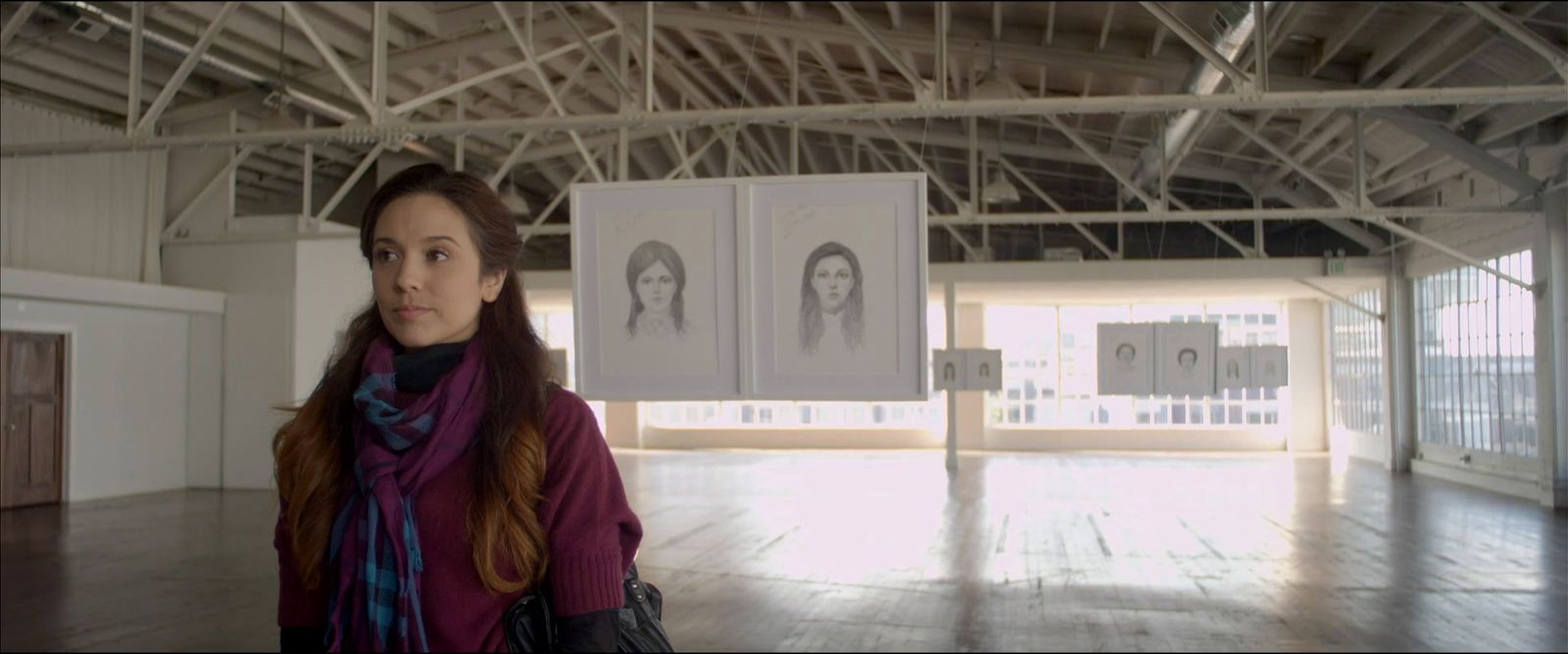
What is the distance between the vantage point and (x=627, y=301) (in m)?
6.45

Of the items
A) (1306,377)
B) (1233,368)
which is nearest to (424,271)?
(1233,368)

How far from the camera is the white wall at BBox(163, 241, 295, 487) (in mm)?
18938

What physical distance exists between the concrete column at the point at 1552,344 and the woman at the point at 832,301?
1078 centimetres

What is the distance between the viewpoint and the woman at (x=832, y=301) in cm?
629

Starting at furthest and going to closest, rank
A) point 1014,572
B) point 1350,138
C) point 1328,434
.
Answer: point 1328,434
point 1350,138
point 1014,572

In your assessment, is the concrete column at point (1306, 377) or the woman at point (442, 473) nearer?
the woman at point (442, 473)

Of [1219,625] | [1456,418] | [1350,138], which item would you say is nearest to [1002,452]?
[1456,418]

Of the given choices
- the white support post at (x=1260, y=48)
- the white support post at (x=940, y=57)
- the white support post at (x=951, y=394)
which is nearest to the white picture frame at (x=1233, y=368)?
the white support post at (x=951, y=394)

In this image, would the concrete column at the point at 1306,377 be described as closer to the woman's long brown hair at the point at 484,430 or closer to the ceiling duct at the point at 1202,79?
the ceiling duct at the point at 1202,79

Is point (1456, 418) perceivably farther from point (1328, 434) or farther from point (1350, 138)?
point (1328, 434)

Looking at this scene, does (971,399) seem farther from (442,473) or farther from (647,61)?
(442,473)

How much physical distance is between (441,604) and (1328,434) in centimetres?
2776

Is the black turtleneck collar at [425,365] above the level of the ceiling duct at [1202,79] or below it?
below

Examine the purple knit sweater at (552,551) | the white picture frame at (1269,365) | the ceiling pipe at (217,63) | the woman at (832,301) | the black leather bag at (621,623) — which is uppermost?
the ceiling pipe at (217,63)
